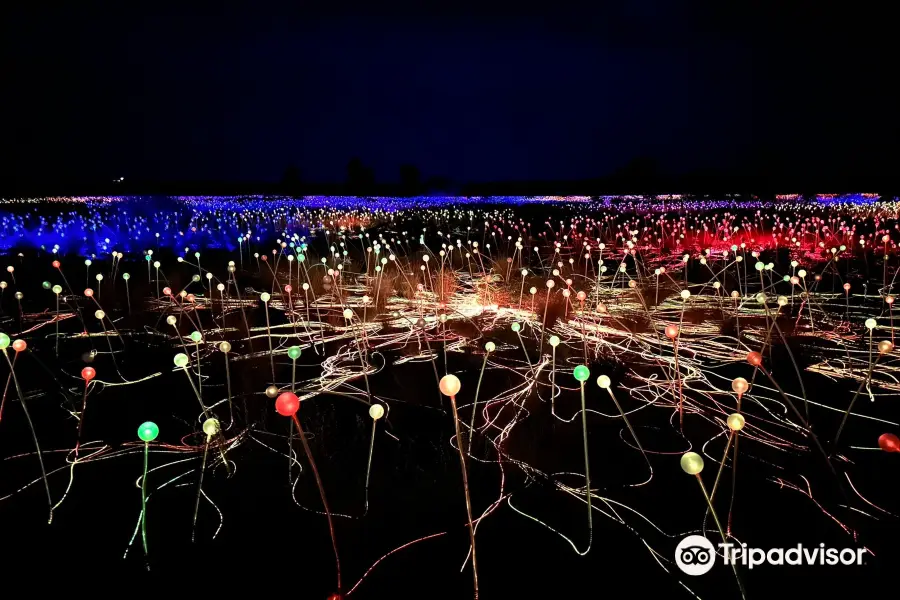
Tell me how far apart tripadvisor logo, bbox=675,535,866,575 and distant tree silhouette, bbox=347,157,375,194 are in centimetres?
3757

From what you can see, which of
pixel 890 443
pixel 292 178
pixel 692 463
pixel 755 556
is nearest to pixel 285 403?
pixel 692 463

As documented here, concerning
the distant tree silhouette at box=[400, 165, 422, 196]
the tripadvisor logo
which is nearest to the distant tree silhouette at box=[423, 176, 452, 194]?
the distant tree silhouette at box=[400, 165, 422, 196]

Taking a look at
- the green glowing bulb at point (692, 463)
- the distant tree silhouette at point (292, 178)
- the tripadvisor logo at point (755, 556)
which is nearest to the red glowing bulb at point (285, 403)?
the green glowing bulb at point (692, 463)

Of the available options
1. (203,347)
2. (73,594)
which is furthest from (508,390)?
(203,347)

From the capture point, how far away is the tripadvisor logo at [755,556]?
194 centimetres

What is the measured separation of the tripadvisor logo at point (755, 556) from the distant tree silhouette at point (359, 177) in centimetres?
3757

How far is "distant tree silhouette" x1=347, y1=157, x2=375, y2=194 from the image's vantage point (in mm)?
38469

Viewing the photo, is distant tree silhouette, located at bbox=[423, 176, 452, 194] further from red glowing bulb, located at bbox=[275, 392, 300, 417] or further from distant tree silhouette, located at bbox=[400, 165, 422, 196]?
red glowing bulb, located at bbox=[275, 392, 300, 417]

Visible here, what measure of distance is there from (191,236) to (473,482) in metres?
10.9

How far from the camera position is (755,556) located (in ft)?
6.51

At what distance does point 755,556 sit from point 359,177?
1547 inches

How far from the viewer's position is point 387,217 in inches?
669

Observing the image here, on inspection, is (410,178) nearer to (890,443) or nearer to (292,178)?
(292,178)

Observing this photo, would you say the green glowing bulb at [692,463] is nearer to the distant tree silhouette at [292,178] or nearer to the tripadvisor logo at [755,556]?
the tripadvisor logo at [755,556]
